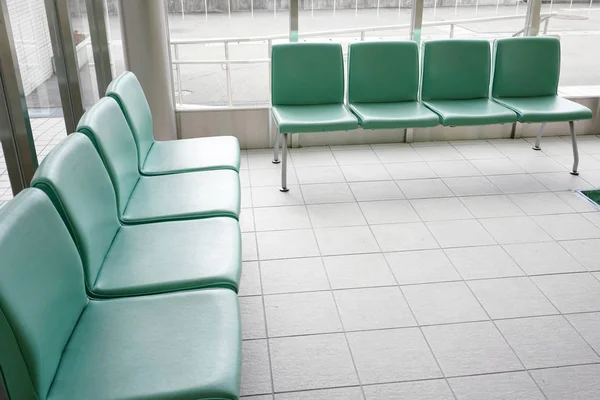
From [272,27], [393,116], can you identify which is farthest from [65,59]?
[393,116]

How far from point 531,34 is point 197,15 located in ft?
9.69

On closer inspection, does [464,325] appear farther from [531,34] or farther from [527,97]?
[531,34]

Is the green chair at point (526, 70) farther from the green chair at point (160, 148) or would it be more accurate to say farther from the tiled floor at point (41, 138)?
the tiled floor at point (41, 138)

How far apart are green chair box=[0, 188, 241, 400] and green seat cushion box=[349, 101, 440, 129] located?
2369 mm

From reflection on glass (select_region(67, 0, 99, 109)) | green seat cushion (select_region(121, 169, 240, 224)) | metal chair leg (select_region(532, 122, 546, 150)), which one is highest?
reflection on glass (select_region(67, 0, 99, 109))

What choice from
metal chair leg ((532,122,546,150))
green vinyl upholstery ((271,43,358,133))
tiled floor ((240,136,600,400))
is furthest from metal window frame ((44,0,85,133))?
metal chair leg ((532,122,546,150))

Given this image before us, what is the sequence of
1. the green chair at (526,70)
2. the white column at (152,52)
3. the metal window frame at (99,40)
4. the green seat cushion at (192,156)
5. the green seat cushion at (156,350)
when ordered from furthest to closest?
1. the green chair at (526,70)
2. the white column at (152,52)
3. the metal window frame at (99,40)
4. the green seat cushion at (192,156)
5. the green seat cushion at (156,350)

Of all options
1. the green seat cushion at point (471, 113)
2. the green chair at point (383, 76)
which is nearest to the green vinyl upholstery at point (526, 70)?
the green seat cushion at point (471, 113)

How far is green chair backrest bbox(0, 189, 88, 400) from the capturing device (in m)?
1.42

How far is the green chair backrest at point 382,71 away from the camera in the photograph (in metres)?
4.34

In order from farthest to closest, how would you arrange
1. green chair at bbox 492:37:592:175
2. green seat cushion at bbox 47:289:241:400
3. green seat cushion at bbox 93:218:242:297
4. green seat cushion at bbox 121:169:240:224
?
green chair at bbox 492:37:592:175 → green seat cushion at bbox 121:169:240:224 → green seat cushion at bbox 93:218:242:297 → green seat cushion at bbox 47:289:241:400

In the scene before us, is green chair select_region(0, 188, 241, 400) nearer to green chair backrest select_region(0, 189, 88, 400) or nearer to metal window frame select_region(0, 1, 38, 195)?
green chair backrest select_region(0, 189, 88, 400)

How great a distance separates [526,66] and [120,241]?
365cm

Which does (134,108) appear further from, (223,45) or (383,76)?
(383,76)
